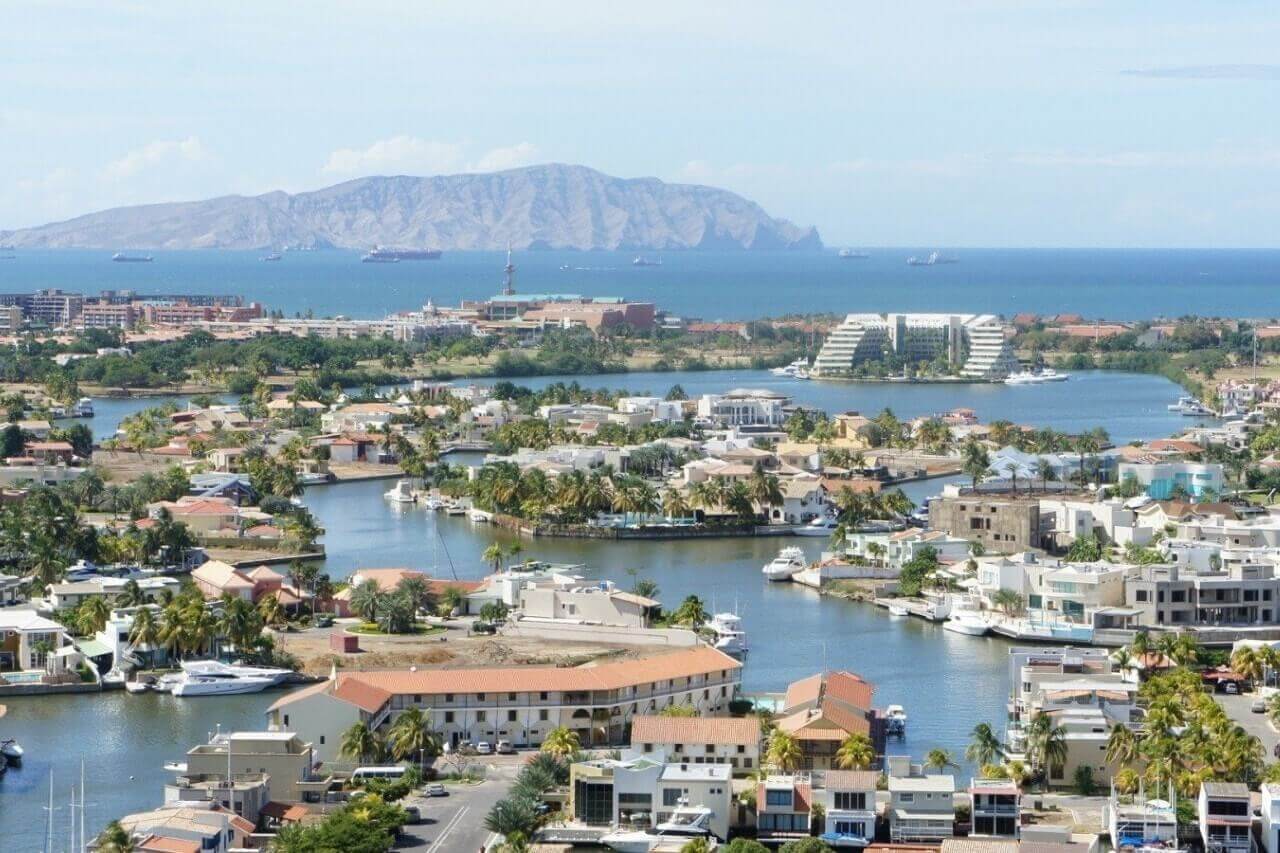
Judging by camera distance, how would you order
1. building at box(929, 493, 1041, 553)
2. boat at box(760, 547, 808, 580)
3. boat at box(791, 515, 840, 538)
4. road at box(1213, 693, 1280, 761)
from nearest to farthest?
road at box(1213, 693, 1280, 761) → boat at box(760, 547, 808, 580) → building at box(929, 493, 1041, 553) → boat at box(791, 515, 840, 538)

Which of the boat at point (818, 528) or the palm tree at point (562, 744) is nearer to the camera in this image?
the palm tree at point (562, 744)

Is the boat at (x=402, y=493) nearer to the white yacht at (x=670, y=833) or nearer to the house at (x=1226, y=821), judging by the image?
the white yacht at (x=670, y=833)

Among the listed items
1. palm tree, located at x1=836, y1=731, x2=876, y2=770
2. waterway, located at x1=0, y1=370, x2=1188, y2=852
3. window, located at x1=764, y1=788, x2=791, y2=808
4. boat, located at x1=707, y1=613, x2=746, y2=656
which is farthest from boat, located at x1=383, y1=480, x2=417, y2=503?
window, located at x1=764, y1=788, x2=791, y2=808

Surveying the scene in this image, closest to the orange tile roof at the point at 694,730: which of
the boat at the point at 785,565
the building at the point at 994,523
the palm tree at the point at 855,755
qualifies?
the palm tree at the point at 855,755

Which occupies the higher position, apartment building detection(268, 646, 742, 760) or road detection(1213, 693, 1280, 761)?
apartment building detection(268, 646, 742, 760)

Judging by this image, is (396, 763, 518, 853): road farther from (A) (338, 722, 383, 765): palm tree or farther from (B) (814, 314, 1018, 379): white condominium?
(B) (814, 314, 1018, 379): white condominium

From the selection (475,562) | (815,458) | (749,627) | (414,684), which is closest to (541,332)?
(815,458)

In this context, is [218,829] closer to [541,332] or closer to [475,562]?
[475,562]
